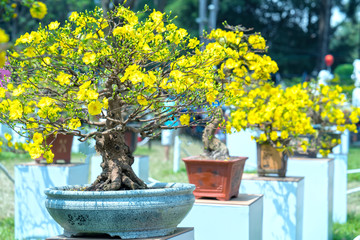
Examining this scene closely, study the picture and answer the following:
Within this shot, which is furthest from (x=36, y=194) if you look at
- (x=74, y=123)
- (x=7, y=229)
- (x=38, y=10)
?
(x=38, y=10)

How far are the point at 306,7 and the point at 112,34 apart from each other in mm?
25102

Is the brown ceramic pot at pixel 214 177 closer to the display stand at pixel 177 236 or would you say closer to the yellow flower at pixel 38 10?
the display stand at pixel 177 236

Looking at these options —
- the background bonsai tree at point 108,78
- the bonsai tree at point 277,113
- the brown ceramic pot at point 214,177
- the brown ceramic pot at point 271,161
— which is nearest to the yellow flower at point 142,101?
the background bonsai tree at point 108,78

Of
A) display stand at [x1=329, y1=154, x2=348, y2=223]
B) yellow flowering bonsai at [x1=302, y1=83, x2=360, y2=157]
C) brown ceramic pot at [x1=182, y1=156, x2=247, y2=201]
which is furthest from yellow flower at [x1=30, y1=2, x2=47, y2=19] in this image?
display stand at [x1=329, y1=154, x2=348, y2=223]

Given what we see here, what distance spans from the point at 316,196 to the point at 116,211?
296 centimetres

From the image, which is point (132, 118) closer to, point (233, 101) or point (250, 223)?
point (233, 101)

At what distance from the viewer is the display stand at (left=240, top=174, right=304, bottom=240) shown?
369 centimetres

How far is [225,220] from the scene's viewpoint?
2.92m

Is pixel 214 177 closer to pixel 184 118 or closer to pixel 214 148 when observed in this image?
pixel 214 148

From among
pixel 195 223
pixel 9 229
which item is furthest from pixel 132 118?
pixel 9 229

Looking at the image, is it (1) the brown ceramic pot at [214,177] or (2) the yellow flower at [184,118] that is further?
(1) the brown ceramic pot at [214,177]

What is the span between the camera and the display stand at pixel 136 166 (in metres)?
5.43

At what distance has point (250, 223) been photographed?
2.90 m

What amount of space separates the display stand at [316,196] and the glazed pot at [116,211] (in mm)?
2648
